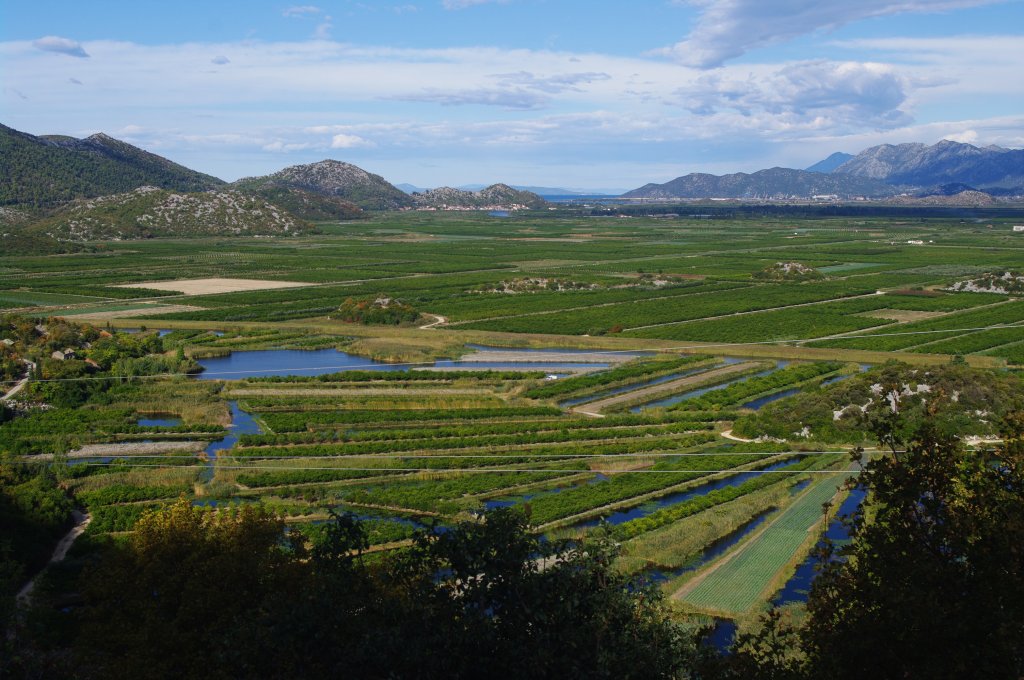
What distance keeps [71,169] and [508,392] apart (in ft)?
463

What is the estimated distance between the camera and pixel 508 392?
109 feet

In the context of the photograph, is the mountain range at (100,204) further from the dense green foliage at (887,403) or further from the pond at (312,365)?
the dense green foliage at (887,403)

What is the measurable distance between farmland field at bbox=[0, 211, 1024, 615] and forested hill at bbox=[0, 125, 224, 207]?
201 ft

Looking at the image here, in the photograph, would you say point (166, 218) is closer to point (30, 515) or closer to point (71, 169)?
point (71, 169)

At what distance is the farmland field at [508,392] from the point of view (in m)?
21.2

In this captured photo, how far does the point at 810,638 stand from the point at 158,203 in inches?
5228

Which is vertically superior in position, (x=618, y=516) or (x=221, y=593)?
(x=221, y=593)

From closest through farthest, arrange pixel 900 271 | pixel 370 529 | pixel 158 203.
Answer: pixel 370 529, pixel 900 271, pixel 158 203

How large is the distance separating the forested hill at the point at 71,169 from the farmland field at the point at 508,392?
61356 millimetres

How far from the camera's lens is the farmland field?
21.2 metres

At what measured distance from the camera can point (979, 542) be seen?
28.0 feet

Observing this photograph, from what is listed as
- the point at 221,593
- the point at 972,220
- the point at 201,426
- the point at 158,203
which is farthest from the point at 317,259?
the point at 972,220

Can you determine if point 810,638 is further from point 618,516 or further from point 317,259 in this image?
point 317,259

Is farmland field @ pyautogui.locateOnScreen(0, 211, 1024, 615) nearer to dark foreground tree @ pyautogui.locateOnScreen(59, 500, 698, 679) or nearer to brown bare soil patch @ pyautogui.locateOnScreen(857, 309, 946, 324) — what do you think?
brown bare soil patch @ pyautogui.locateOnScreen(857, 309, 946, 324)
